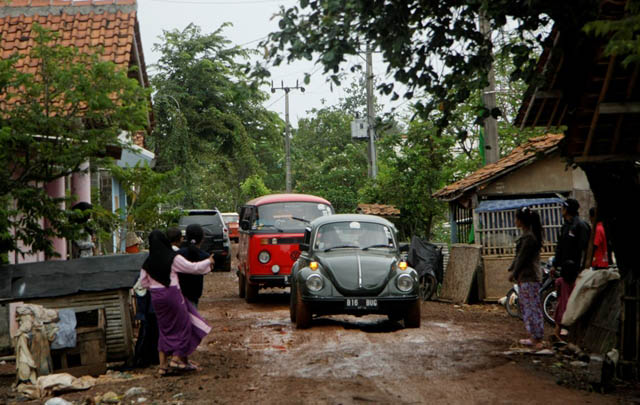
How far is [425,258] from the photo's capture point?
728 inches

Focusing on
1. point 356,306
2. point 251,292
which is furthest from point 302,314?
point 251,292

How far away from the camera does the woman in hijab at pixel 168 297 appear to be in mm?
9297

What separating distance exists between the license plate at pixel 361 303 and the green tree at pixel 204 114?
20.2 m

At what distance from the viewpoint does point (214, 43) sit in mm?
35938

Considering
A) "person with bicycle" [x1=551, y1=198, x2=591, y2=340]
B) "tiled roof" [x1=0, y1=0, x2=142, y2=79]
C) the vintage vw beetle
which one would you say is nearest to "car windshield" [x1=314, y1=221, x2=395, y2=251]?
the vintage vw beetle

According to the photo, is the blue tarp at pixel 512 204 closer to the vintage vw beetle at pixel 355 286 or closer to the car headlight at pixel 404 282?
the vintage vw beetle at pixel 355 286

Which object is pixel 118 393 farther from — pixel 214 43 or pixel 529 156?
pixel 214 43

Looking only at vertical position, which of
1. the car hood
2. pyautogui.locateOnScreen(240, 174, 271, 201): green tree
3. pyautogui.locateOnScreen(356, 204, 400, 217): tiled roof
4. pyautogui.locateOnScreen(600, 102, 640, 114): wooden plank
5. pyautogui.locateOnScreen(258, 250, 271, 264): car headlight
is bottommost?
the car hood

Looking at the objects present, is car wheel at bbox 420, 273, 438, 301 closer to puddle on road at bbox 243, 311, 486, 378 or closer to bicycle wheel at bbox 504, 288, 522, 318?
bicycle wheel at bbox 504, 288, 522, 318

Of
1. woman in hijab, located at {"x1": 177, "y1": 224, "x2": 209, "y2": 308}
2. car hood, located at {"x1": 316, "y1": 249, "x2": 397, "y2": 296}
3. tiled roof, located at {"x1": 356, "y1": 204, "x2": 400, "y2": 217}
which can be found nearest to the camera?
woman in hijab, located at {"x1": 177, "y1": 224, "x2": 209, "y2": 308}

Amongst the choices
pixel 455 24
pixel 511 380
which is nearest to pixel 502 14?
pixel 455 24

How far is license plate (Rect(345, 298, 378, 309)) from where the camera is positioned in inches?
479

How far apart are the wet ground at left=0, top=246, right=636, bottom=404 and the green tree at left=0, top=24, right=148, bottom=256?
201cm

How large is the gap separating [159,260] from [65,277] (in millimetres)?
1344
